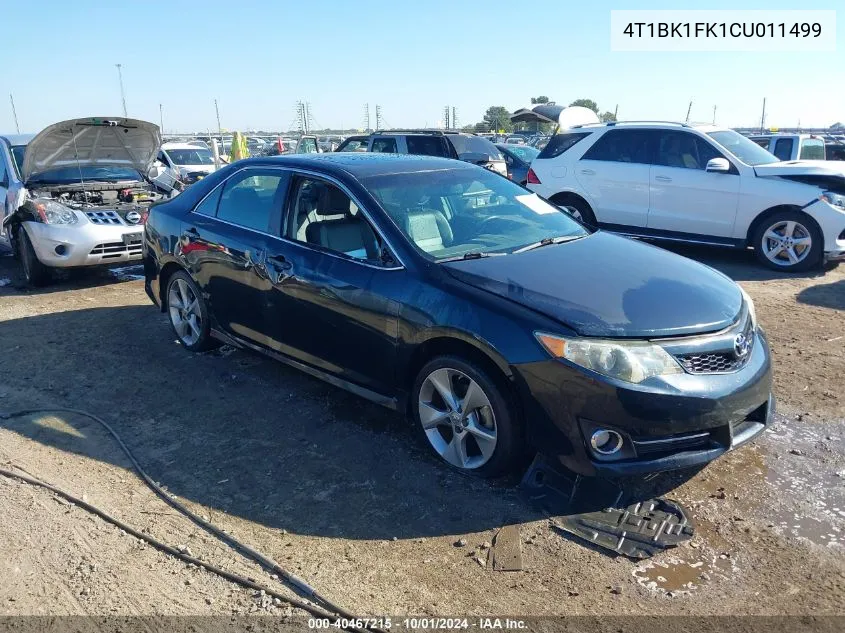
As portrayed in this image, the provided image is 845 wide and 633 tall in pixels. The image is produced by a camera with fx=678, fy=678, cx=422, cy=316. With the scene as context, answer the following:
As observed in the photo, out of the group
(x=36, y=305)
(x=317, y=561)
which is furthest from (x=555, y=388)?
(x=36, y=305)

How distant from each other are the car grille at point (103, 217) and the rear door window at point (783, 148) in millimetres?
12337

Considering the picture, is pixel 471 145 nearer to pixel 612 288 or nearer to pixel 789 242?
pixel 789 242

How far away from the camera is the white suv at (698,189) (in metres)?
8.09

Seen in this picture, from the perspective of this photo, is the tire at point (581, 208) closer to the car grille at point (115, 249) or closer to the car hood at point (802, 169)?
the car hood at point (802, 169)

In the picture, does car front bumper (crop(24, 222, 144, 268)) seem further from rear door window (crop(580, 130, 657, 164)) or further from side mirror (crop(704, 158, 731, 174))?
side mirror (crop(704, 158, 731, 174))

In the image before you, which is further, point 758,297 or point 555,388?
point 758,297

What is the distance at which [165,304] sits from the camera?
5.87 m

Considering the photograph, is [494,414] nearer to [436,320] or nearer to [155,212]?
[436,320]

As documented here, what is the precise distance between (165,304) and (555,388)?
13.0ft

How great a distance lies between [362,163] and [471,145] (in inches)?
360

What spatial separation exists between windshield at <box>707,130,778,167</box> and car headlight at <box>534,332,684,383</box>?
641 cm

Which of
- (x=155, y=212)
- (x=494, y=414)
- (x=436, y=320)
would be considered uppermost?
(x=155, y=212)

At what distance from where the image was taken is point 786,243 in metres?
8.25

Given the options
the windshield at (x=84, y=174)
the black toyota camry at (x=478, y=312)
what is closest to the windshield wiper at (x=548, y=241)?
the black toyota camry at (x=478, y=312)
